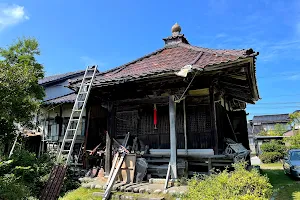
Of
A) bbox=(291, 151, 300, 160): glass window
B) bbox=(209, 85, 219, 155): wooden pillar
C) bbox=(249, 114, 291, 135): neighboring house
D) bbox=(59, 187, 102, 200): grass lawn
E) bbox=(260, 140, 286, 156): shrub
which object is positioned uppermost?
bbox=(249, 114, 291, 135): neighboring house

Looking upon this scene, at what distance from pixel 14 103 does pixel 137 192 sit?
504 cm

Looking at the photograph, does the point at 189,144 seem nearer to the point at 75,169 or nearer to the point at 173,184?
the point at 173,184

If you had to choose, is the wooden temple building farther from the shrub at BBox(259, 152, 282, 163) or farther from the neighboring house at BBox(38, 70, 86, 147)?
the shrub at BBox(259, 152, 282, 163)

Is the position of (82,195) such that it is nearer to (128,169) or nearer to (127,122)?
(128,169)

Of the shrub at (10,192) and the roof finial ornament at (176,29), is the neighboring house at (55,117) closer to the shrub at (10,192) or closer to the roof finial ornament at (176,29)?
the roof finial ornament at (176,29)

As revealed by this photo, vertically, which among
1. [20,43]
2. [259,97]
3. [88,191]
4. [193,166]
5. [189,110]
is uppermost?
[20,43]

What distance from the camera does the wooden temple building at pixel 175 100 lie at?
27.1ft

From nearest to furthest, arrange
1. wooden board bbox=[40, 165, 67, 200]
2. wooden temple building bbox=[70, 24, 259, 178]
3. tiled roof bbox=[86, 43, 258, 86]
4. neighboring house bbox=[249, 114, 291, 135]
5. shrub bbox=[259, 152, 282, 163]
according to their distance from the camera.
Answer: wooden board bbox=[40, 165, 67, 200] → tiled roof bbox=[86, 43, 258, 86] → wooden temple building bbox=[70, 24, 259, 178] → shrub bbox=[259, 152, 282, 163] → neighboring house bbox=[249, 114, 291, 135]

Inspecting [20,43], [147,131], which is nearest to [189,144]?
[147,131]

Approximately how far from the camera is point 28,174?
9.67 metres

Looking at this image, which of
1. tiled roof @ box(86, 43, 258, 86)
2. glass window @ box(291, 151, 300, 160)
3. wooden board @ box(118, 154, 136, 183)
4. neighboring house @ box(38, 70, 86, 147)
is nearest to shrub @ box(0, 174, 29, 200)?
wooden board @ box(118, 154, 136, 183)

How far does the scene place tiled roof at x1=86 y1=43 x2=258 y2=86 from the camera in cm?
787

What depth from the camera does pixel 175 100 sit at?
351 inches

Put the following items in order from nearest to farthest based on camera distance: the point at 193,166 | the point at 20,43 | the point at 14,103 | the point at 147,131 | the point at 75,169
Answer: the point at 14,103 → the point at 193,166 → the point at 147,131 → the point at 75,169 → the point at 20,43
